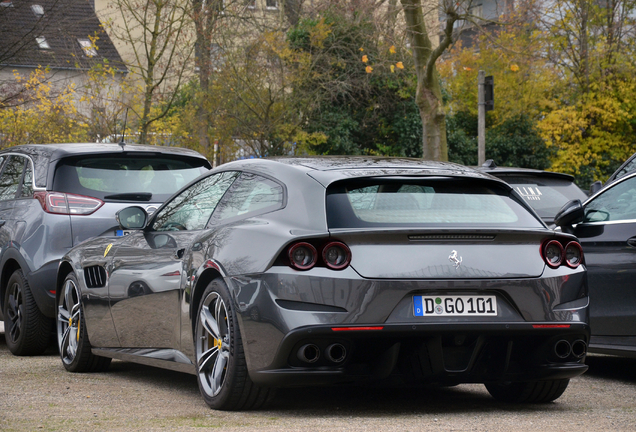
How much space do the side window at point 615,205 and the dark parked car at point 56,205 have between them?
3.52m

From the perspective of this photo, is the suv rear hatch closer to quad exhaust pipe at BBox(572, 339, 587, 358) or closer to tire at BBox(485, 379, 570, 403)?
tire at BBox(485, 379, 570, 403)

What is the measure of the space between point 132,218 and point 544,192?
4748mm

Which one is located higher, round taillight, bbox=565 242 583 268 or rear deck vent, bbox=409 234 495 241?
rear deck vent, bbox=409 234 495 241

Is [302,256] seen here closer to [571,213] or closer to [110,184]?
[571,213]

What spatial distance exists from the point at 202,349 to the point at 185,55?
2265 cm

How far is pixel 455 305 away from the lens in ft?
17.2

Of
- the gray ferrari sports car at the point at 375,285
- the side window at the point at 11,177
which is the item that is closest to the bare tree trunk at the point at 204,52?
the side window at the point at 11,177

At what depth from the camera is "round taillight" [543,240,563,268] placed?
18.1 ft

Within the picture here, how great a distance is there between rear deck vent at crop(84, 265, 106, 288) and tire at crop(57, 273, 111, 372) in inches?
8.3

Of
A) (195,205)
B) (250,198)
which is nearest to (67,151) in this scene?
(195,205)

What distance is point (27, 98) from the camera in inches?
722

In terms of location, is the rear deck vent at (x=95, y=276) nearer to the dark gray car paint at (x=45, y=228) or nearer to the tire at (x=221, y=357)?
the dark gray car paint at (x=45, y=228)

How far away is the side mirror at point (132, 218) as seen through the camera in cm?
A: 723

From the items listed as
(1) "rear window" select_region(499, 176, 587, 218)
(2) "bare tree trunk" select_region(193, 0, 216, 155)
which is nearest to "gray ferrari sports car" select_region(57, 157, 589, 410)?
(1) "rear window" select_region(499, 176, 587, 218)
